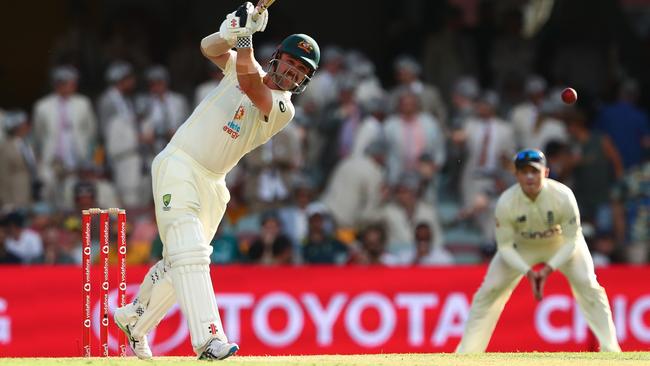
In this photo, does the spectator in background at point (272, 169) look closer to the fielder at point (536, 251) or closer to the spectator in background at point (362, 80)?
the spectator in background at point (362, 80)

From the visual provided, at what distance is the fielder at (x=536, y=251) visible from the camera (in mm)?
11656

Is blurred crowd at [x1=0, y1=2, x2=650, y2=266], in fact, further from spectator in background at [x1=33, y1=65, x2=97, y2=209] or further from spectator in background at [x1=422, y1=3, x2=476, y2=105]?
spectator in background at [x1=422, y1=3, x2=476, y2=105]

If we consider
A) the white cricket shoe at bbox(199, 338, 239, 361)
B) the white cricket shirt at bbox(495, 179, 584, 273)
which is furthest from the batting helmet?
the white cricket shirt at bbox(495, 179, 584, 273)

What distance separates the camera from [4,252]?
14.2m

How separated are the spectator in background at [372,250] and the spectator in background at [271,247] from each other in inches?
24.8

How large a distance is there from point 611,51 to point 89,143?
598 centimetres

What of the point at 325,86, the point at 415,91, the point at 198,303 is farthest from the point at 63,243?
the point at 198,303

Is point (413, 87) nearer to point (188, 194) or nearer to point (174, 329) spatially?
point (174, 329)

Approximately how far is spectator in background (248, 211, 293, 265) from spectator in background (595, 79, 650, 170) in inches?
154

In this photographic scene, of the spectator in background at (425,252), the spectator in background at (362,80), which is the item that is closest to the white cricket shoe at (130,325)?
the spectator in background at (425,252)

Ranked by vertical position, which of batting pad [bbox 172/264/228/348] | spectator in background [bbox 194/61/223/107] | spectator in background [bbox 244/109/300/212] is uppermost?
spectator in background [bbox 194/61/223/107]

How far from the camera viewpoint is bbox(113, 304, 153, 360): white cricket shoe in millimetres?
9430

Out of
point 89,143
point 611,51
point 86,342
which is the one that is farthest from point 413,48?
point 86,342

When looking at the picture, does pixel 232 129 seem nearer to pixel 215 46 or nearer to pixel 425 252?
pixel 215 46
